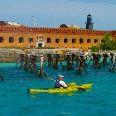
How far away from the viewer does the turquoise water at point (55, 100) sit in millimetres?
35053

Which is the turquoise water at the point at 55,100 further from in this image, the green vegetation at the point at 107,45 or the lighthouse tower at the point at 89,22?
the lighthouse tower at the point at 89,22

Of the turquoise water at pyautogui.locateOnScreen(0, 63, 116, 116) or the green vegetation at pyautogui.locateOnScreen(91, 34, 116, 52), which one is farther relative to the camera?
the green vegetation at pyautogui.locateOnScreen(91, 34, 116, 52)

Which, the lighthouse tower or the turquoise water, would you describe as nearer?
the turquoise water

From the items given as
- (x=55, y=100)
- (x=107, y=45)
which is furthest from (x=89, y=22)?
(x=55, y=100)

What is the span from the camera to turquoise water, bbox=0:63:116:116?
3505 cm

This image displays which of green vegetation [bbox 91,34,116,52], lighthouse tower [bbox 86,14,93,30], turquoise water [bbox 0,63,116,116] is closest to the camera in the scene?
turquoise water [bbox 0,63,116,116]

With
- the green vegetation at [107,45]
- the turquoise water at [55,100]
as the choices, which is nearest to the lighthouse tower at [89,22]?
the green vegetation at [107,45]

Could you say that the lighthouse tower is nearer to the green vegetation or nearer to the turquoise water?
the green vegetation

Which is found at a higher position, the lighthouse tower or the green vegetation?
the lighthouse tower

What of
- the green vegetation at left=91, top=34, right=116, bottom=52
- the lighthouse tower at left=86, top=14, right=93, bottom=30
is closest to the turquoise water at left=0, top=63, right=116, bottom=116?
the green vegetation at left=91, top=34, right=116, bottom=52

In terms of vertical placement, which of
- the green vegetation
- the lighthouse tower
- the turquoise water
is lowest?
the turquoise water

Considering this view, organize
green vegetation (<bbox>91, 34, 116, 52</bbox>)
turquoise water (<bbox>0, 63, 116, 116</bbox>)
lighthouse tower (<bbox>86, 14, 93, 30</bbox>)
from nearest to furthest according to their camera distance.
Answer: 1. turquoise water (<bbox>0, 63, 116, 116</bbox>)
2. green vegetation (<bbox>91, 34, 116, 52</bbox>)
3. lighthouse tower (<bbox>86, 14, 93, 30</bbox>)

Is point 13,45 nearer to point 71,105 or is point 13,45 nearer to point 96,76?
point 96,76

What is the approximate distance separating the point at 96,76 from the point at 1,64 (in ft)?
64.8
